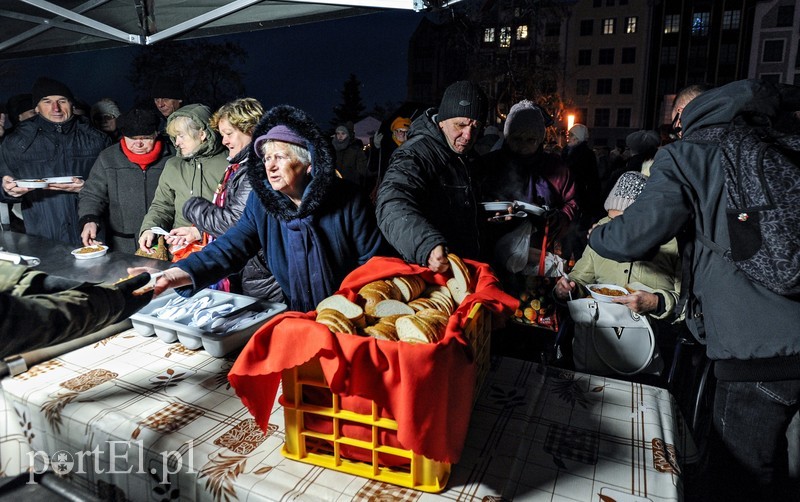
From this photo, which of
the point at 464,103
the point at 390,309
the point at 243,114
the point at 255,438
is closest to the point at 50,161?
the point at 243,114

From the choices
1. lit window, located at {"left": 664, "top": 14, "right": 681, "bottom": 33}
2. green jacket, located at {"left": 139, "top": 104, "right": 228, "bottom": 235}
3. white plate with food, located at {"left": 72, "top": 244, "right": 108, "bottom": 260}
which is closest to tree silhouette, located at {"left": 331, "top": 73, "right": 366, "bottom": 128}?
lit window, located at {"left": 664, "top": 14, "right": 681, "bottom": 33}

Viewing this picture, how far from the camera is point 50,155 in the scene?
4582 millimetres

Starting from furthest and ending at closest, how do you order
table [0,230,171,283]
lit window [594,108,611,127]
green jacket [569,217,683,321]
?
lit window [594,108,611,127] → green jacket [569,217,683,321] → table [0,230,171,283]

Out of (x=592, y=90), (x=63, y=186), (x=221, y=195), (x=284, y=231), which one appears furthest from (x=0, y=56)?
(x=592, y=90)

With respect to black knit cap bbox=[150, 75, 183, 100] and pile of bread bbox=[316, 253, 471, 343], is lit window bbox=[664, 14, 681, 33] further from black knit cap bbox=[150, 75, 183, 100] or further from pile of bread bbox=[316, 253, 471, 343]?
pile of bread bbox=[316, 253, 471, 343]

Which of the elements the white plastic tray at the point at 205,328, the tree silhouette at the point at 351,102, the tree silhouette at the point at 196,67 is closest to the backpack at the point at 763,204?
the white plastic tray at the point at 205,328

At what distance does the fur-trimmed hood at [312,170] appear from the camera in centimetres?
209

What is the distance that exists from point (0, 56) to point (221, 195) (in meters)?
4.62

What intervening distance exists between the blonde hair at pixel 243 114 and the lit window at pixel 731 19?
4497 cm

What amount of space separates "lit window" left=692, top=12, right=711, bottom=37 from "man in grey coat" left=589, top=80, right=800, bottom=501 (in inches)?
1736

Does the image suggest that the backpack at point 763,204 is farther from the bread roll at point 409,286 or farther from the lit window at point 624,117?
the lit window at point 624,117

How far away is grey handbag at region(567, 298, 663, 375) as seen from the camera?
2.54 metres

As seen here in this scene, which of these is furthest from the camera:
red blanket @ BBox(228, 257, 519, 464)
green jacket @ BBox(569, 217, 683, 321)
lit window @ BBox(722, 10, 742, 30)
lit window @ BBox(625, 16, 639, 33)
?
lit window @ BBox(625, 16, 639, 33)

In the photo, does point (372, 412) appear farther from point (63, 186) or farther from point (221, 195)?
point (63, 186)
